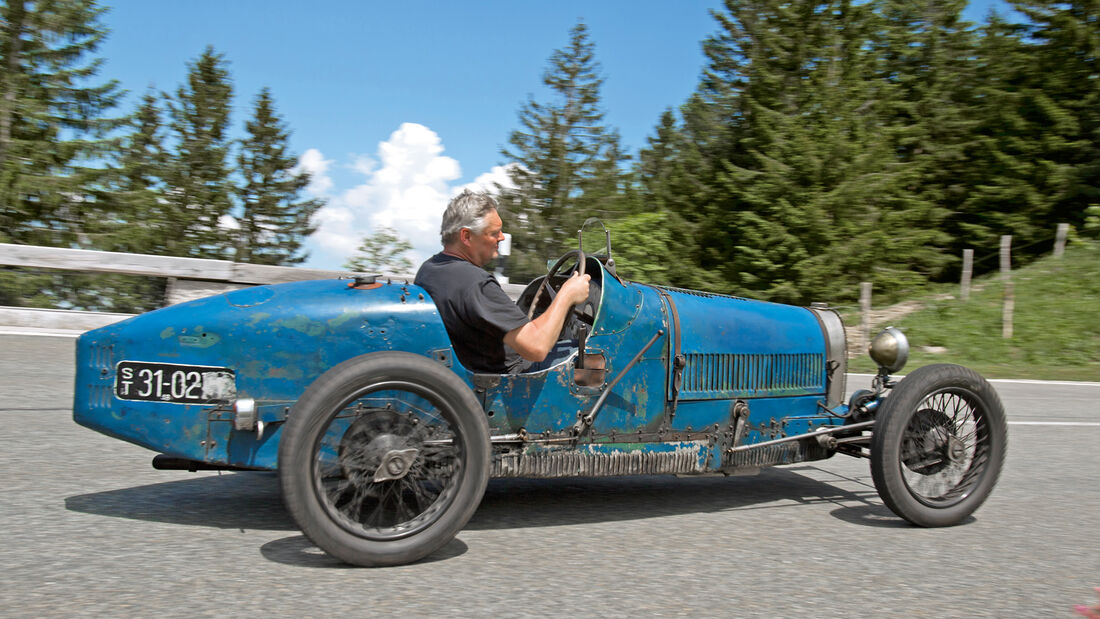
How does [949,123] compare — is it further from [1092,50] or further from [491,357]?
[491,357]

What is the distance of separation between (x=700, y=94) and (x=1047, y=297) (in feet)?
44.4

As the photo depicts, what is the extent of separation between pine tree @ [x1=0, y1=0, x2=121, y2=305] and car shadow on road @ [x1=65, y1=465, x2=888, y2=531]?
2454cm

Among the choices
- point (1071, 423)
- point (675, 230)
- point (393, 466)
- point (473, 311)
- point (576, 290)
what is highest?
point (675, 230)

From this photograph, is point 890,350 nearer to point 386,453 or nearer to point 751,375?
point 751,375

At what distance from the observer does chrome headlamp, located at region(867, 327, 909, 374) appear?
4488 millimetres

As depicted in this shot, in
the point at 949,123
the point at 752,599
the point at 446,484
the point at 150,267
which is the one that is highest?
the point at 949,123

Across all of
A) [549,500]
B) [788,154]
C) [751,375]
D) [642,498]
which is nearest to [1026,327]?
[788,154]

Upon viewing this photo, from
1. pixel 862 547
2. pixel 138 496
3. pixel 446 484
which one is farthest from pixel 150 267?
pixel 862 547

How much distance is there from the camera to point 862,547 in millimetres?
3639

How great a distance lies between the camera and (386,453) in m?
3.21

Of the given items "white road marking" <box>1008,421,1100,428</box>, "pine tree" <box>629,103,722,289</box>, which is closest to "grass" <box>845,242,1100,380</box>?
"white road marking" <box>1008,421,1100,428</box>

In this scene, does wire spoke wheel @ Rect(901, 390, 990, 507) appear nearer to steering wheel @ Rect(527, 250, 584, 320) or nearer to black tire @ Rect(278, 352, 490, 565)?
steering wheel @ Rect(527, 250, 584, 320)

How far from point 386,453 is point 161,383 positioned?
0.90 m

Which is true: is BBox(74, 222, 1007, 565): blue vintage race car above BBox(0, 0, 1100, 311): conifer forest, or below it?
below
